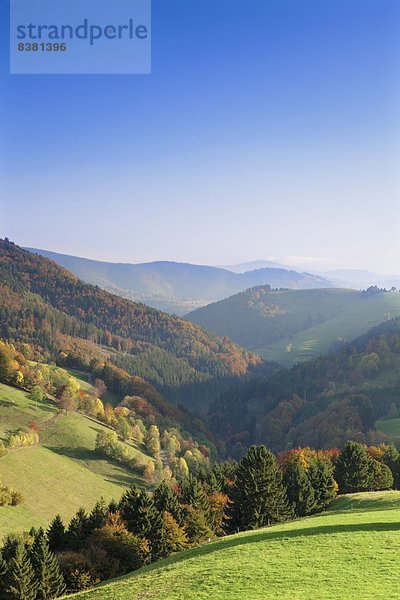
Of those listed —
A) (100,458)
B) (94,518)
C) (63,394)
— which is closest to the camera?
(94,518)

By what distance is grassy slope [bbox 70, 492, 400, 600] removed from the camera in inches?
1063

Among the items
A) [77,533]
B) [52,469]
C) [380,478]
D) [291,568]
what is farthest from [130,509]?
[52,469]

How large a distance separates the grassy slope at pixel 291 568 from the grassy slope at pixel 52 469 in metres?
48.4

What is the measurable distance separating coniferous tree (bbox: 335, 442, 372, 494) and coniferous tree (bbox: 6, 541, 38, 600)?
51.8m

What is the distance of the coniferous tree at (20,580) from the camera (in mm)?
45875

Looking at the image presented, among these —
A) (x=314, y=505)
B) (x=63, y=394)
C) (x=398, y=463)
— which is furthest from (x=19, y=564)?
(x=63, y=394)

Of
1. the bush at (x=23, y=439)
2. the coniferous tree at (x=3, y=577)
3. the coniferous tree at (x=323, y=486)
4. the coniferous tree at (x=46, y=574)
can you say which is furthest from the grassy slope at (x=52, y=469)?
the coniferous tree at (x=323, y=486)

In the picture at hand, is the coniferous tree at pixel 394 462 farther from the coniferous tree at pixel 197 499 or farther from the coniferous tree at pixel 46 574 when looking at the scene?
the coniferous tree at pixel 46 574

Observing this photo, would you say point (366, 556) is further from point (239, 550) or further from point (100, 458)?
point (100, 458)

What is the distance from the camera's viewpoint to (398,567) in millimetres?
28750

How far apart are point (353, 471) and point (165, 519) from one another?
35573 millimetres

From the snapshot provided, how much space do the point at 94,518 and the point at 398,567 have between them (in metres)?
41.9

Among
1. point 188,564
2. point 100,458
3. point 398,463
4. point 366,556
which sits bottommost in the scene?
point 100,458

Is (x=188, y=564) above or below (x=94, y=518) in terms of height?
above
